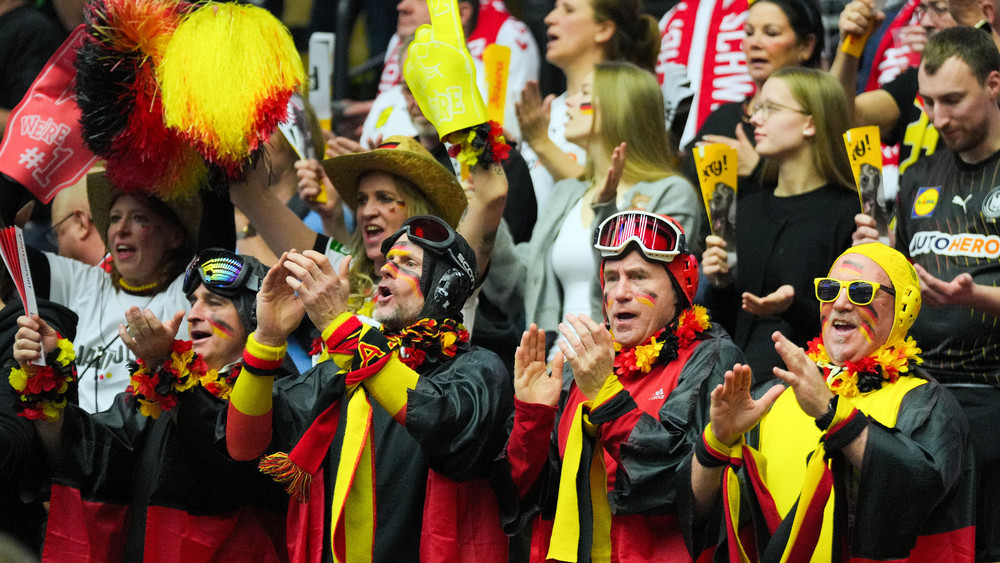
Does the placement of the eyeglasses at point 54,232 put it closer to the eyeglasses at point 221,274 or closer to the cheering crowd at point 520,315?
the cheering crowd at point 520,315

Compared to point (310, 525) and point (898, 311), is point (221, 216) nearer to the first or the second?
point (310, 525)

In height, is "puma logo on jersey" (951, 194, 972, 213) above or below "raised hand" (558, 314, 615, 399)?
above

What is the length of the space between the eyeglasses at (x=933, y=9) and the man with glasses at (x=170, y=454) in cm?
379

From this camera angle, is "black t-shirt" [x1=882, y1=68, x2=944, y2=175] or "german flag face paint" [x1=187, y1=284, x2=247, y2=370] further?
"black t-shirt" [x1=882, y1=68, x2=944, y2=175]

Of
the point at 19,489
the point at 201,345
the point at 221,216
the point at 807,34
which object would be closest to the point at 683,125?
the point at 807,34

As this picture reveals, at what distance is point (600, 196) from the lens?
587cm

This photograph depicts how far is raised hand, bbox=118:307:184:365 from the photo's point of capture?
4.75 m

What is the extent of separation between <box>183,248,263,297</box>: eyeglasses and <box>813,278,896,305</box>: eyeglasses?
2.27 meters

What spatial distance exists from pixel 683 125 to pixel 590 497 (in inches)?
124

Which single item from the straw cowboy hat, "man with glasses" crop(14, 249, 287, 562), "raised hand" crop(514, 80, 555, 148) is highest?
"raised hand" crop(514, 80, 555, 148)

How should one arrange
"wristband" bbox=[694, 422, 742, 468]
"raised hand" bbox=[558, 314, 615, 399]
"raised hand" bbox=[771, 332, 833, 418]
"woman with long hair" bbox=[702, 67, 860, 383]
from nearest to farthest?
"raised hand" bbox=[771, 332, 833, 418] → "wristband" bbox=[694, 422, 742, 468] → "raised hand" bbox=[558, 314, 615, 399] → "woman with long hair" bbox=[702, 67, 860, 383]

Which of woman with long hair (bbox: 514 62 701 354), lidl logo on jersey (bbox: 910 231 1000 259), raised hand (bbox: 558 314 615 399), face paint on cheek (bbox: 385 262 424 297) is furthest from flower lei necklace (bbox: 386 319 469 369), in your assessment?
lidl logo on jersey (bbox: 910 231 1000 259)

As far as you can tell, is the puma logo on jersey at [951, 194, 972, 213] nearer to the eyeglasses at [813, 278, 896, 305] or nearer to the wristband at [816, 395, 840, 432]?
the eyeglasses at [813, 278, 896, 305]

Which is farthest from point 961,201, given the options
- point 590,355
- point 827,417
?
point 590,355
